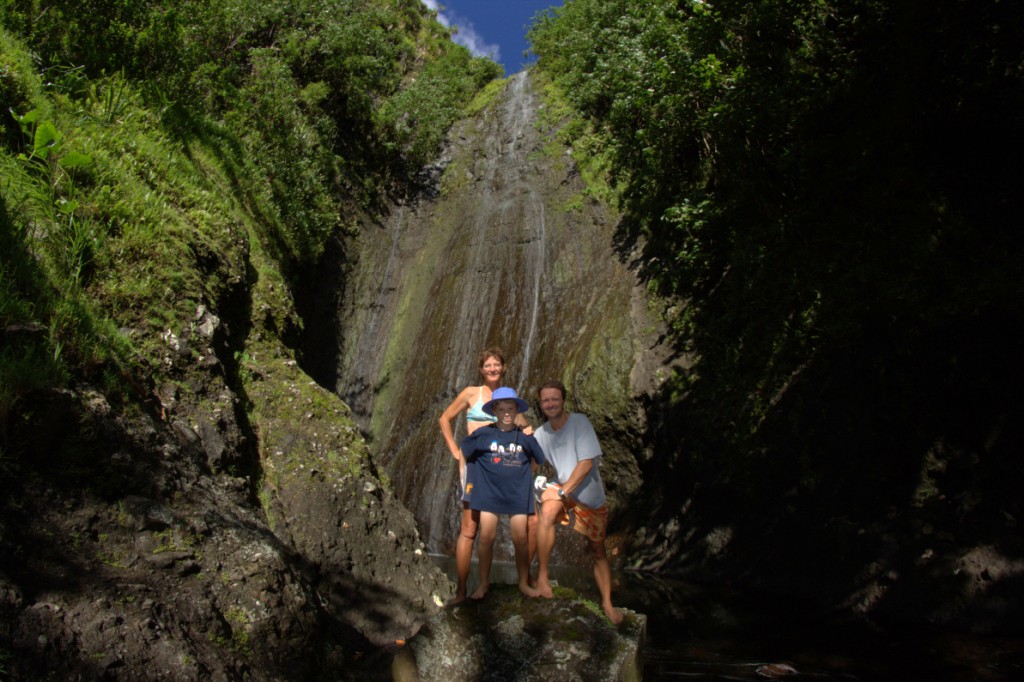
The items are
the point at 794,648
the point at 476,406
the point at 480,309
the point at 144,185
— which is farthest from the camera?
the point at 480,309

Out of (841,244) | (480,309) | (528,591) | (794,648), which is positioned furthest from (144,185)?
(480,309)


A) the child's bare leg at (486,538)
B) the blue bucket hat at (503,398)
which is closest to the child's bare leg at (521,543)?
the child's bare leg at (486,538)

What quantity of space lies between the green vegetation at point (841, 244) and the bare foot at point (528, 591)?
434 centimetres

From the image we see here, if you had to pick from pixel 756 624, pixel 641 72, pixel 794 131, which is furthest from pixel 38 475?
pixel 641 72

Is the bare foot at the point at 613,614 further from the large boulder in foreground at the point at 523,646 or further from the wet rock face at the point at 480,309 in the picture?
the wet rock face at the point at 480,309

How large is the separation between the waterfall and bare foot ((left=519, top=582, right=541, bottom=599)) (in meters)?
6.39

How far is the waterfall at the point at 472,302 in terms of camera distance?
1130 centimetres

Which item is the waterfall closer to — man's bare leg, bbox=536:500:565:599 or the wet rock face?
the wet rock face

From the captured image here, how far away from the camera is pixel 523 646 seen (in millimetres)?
3547

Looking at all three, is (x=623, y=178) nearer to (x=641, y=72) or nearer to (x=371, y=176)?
(x=641, y=72)

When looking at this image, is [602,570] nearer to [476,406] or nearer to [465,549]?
[465,549]

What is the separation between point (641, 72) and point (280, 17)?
9.96 metres

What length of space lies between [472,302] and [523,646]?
11.0 meters

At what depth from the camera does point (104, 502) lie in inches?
122
